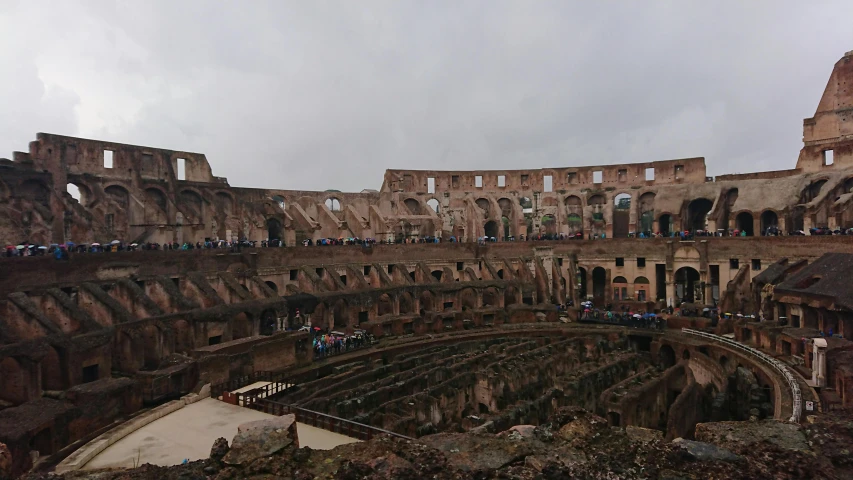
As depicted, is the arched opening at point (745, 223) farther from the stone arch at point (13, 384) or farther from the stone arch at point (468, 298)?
the stone arch at point (13, 384)

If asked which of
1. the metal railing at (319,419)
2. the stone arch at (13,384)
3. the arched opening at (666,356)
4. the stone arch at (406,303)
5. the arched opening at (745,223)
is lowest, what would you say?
the arched opening at (666,356)

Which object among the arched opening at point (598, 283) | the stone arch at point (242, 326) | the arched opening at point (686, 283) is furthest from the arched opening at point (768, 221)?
the stone arch at point (242, 326)

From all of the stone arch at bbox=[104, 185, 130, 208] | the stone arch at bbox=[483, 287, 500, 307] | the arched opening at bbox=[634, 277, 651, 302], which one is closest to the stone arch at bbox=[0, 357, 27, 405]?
the stone arch at bbox=[104, 185, 130, 208]

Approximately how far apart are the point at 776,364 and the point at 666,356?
8.25 m

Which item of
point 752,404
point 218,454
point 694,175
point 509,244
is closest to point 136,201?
point 509,244

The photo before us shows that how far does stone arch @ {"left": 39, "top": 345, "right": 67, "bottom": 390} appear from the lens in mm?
17703

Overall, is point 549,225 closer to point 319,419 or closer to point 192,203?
point 192,203

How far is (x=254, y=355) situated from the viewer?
71.2 ft

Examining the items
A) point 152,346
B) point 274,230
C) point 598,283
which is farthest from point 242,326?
point 598,283

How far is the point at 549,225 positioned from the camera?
4928 centimetres

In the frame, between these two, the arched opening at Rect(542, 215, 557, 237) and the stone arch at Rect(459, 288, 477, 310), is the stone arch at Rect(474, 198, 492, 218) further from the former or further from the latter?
the stone arch at Rect(459, 288, 477, 310)

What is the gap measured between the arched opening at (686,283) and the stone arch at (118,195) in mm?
39495

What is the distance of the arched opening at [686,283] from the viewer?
1547 inches

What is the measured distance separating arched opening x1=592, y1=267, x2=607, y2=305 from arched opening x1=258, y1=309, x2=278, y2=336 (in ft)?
85.0
